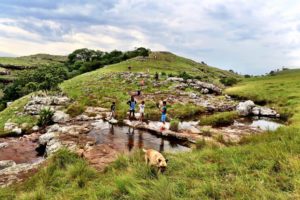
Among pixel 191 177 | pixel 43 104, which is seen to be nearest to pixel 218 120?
pixel 191 177

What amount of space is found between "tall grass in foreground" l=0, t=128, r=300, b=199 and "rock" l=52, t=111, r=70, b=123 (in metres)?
16.2

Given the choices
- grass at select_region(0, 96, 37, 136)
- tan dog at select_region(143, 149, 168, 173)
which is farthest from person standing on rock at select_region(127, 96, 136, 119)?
tan dog at select_region(143, 149, 168, 173)

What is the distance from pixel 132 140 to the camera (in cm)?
2023

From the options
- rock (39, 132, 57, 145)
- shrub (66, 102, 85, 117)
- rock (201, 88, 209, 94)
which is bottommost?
rock (39, 132, 57, 145)

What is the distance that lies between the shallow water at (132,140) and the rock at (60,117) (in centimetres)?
625

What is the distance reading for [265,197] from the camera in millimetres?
6855

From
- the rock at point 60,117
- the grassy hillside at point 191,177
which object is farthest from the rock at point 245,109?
the rock at point 60,117

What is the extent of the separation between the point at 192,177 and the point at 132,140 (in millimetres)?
11099

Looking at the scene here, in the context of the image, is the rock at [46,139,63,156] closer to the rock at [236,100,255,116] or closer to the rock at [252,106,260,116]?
the rock at [236,100,255,116]

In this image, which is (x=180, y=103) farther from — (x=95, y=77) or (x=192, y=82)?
(x=95, y=77)

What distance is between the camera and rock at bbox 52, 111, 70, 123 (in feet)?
94.3

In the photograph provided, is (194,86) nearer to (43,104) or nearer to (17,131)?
(43,104)

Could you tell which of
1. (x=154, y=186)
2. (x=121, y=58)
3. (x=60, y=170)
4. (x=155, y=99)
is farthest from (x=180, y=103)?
(x=121, y=58)

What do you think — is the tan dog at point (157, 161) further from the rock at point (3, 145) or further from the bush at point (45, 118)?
the bush at point (45, 118)
